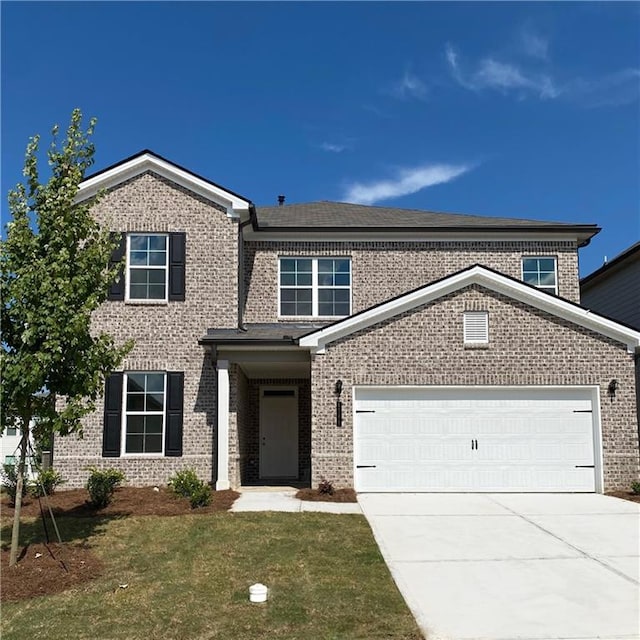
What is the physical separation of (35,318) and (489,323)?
9.08 m

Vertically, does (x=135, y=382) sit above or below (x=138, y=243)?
below

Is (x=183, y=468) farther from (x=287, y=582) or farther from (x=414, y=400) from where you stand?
(x=287, y=582)

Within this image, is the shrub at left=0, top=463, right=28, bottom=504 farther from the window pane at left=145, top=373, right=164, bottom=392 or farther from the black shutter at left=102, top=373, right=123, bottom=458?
the window pane at left=145, top=373, right=164, bottom=392

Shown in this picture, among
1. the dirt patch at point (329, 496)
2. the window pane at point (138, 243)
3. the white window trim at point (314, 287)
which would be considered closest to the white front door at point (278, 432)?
the white window trim at point (314, 287)

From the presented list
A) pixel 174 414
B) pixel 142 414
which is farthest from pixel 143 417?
pixel 174 414

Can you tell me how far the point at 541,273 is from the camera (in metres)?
17.4

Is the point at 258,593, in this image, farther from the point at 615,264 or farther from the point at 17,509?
the point at 615,264

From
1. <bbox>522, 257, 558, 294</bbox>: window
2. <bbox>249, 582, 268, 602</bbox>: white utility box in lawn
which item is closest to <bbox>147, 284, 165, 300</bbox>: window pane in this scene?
<bbox>522, 257, 558, 294</bbox>: window

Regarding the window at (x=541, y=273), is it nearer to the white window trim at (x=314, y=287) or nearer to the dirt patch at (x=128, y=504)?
the white window trim at (x=314, y=287)

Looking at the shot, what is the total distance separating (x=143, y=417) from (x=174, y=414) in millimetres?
709

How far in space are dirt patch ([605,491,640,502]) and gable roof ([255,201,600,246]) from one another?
6.76 m

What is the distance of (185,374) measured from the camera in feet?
49.0

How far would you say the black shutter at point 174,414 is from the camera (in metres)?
14.6

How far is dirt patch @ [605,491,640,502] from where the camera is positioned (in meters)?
13.0
